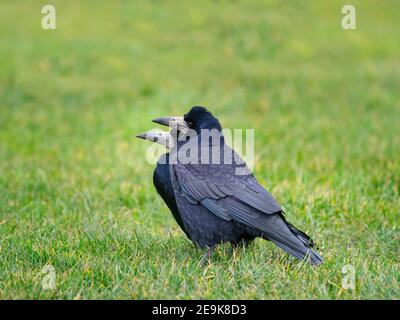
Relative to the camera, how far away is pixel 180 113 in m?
9.62

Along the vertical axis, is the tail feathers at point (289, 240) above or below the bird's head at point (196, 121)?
below

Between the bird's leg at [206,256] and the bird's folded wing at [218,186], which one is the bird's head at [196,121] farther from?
the bird's leg at [206,256]

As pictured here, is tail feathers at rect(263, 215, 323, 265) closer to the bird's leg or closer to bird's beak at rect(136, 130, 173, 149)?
the bird's leg

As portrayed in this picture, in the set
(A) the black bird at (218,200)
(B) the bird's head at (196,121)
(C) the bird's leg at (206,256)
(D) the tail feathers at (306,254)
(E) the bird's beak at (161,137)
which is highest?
(B) the bird's head at (196,121)

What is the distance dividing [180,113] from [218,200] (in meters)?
5.07

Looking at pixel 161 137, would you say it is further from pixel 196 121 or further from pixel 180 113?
pixel 180 113

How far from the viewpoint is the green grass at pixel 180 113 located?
4.27 metres

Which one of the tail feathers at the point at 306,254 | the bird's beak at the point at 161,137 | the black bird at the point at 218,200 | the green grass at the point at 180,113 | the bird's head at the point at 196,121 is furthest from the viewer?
the bird's beak at the point at 161,137

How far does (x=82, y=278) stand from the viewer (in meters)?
4.11

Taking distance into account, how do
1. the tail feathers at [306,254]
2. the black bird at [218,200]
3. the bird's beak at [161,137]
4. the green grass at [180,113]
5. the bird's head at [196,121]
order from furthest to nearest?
the bird's beak at [161,137]
the bird's head at [196,121]
the black bird at [218,200]
the tail feathers at [306,254]
the green grass at [180,113]

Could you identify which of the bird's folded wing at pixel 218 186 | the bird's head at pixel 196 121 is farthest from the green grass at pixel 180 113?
the bird's head at pixel 196 121

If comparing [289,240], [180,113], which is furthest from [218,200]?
[180,113]

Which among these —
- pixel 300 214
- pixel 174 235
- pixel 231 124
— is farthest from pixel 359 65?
pixel 174 235
